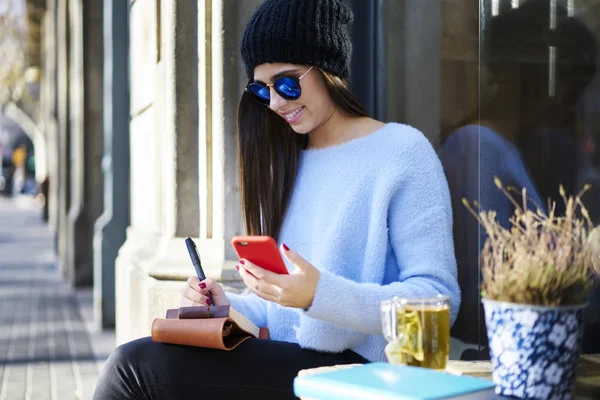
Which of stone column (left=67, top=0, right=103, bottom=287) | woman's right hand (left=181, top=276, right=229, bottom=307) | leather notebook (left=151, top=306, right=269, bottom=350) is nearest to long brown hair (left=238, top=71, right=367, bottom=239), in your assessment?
woman's right hand (left=181, top=276, right=229, bottom=307)

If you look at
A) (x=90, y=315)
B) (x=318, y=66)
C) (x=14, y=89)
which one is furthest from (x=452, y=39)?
(x=14, y=89)

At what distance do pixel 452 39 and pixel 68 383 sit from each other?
3.55m

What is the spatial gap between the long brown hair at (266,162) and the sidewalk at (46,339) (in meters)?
2.92

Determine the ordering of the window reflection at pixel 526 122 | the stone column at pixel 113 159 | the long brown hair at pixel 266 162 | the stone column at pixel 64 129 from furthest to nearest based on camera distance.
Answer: the stone column at pixel 64 129, the stone column at pixel 113 159, the long brown hair at pixel 266 162, the window reflection at pixel 526 122

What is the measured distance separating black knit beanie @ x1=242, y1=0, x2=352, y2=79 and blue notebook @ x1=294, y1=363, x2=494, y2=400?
125 cm

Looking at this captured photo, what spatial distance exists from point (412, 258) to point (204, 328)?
585mm

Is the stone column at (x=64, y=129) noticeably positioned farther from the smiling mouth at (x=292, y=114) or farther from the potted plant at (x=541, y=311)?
the potted plant at (x=541, y=311)

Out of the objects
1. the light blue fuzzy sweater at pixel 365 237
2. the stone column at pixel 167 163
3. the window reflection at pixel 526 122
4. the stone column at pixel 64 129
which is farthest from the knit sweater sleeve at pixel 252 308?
the stone column at pixel 64 129

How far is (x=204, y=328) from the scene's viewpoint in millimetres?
2473

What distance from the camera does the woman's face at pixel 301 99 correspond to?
2.79 metres

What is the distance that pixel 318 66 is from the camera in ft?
9.21

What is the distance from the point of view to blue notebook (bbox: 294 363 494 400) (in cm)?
160

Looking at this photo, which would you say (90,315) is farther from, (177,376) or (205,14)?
(177,376)

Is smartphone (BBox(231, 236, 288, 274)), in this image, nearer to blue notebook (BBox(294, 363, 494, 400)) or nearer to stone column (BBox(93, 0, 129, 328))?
blue notebook (BBox(294, 363, 494, 400))
